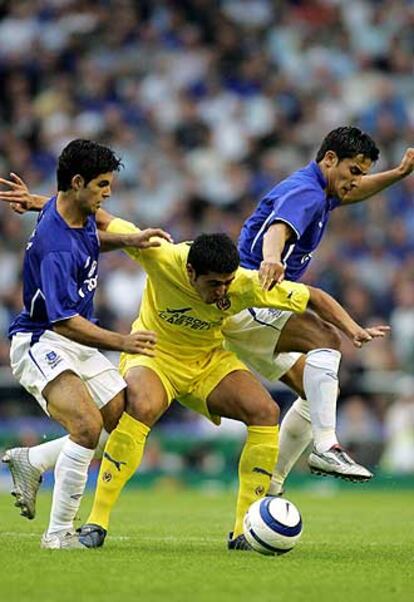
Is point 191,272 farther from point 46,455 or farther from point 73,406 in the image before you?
point 46,455

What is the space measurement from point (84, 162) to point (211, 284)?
97cm

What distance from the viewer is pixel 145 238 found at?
8.78 m

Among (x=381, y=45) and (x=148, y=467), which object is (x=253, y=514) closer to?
(x=148, y=467)

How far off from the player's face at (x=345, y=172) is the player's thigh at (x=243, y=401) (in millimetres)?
1300

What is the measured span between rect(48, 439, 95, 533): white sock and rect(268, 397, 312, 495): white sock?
174cm

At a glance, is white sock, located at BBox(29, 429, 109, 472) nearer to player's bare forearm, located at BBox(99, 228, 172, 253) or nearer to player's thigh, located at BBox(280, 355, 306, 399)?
player's bare forearm, located at BBox(99, 228, 172, 253)

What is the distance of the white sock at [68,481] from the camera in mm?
8406

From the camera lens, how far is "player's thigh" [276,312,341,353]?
943 centimetres

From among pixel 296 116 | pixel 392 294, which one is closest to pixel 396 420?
pixel 392 294

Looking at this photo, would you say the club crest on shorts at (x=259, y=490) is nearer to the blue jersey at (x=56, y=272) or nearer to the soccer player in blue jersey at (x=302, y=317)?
the soccer player in blue jersey at (x=302, y=317)

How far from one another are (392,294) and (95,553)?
9.73 m

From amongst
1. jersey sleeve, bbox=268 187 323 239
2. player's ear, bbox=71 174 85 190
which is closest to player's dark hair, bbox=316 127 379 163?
jersey sleeve, bbox=268 187 323 239

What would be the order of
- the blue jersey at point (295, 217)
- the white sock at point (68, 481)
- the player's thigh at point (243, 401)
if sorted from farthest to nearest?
1. the blue jersey at point (295, 217)
2. the player's thigh at point (243, 401)
3. the white sock at point (68, 481)

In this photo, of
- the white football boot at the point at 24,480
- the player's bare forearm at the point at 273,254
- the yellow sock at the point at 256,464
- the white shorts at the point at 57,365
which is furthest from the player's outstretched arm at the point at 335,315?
the white football boot at the point at 24,480
